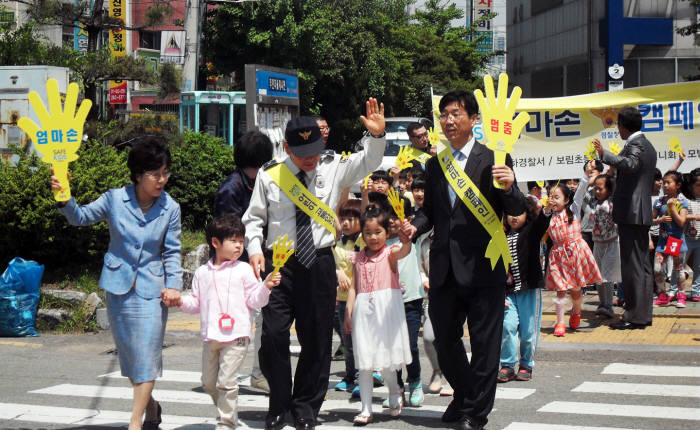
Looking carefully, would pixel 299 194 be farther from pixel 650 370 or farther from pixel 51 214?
pixel 51 214

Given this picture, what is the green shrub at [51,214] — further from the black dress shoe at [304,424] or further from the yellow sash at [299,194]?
the black dress shoe at [304,424]

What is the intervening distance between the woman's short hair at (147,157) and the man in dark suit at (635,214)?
5189 millimetres

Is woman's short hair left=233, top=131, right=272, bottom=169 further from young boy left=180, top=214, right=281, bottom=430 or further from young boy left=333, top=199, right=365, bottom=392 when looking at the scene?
young boy left=180, top=214, right=281, bottom=430

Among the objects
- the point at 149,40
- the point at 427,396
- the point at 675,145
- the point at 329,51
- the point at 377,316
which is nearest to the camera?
the point at 377,316

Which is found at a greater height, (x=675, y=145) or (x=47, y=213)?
(x=675, y=145)

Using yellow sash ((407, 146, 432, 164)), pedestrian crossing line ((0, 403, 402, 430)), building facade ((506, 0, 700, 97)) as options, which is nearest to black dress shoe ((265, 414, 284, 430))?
pedestrian crossing line ((0, 403, 402, 430))

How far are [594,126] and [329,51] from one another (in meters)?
21.5

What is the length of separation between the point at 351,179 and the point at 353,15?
95.2 ft

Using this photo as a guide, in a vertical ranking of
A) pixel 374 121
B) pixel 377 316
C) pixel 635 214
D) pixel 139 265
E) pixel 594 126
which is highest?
pixel 594 126

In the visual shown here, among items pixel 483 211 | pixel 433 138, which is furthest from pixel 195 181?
pixel 483 211

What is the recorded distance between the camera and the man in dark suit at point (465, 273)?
19.2 feet

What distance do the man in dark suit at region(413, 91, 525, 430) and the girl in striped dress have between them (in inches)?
131

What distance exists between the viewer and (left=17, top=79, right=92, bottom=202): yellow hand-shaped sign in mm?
5473

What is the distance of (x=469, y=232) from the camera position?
5.90 m
